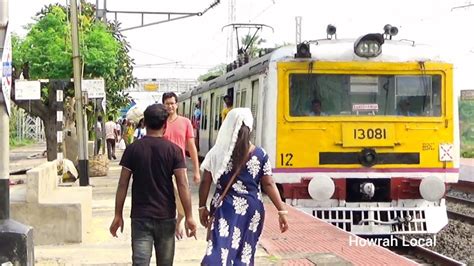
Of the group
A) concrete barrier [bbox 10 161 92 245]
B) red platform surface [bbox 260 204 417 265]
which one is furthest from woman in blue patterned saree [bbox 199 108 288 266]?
concrete barrier [bbox 10 161 92 245]

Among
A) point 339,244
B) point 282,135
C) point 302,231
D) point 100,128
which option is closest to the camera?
point 339,244

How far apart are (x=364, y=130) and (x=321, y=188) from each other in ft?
3.32

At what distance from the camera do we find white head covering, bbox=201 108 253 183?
218 inches

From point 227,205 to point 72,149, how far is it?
14130 millimetres

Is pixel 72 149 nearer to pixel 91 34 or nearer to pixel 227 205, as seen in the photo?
pixel 91 34

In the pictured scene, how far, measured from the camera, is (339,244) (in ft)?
29.2

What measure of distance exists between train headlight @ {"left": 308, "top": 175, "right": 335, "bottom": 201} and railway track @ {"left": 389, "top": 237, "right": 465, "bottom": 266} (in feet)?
4.20

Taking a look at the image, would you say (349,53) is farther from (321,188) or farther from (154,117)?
(154,117)

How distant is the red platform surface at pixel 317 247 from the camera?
797cm

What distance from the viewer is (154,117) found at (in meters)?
5.68

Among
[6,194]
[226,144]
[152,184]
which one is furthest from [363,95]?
[6,194]

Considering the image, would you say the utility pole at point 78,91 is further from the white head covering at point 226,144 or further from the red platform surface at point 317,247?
the white head covering at point 226,144

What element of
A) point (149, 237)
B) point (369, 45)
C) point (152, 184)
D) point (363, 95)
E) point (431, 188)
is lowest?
point (431, 188)

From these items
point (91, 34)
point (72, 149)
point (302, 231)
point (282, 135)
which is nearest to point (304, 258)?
point (302, 231)
